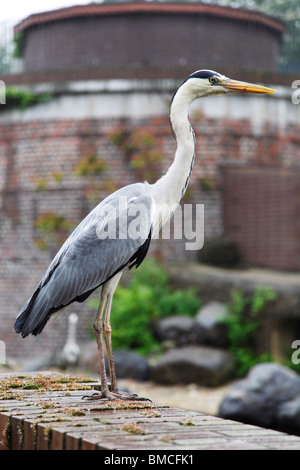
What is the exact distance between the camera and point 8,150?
1448 cm

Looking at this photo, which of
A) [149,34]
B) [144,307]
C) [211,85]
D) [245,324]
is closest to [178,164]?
[211,85]

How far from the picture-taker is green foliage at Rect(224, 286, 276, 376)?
1188 centimetres

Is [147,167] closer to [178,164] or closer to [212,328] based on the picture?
[212,328]

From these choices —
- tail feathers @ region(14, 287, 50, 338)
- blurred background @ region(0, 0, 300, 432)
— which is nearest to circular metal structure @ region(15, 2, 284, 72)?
blurred background @ region(0, 0, 300, 432)

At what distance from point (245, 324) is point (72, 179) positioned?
3992 mm

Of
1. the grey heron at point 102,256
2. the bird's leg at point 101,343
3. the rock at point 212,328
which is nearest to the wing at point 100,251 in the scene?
the grey heron at point 102,256

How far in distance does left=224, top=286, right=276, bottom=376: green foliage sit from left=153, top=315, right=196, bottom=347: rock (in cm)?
55

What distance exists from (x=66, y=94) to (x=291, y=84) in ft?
13.1

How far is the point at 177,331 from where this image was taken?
1205 centimetres

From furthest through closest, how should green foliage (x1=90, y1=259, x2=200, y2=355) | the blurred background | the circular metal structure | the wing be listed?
the circular metal structure < the blurred background < green foliage (x1=90, y1=259, x2=200, y2=355) < the wing

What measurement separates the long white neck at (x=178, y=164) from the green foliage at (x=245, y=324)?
722 cm

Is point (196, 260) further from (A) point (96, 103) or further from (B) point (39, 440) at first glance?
(B) point (39, 440)

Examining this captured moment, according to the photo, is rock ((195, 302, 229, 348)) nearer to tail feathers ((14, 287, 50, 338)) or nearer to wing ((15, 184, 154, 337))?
wing ((15, 184, 154, 337))
